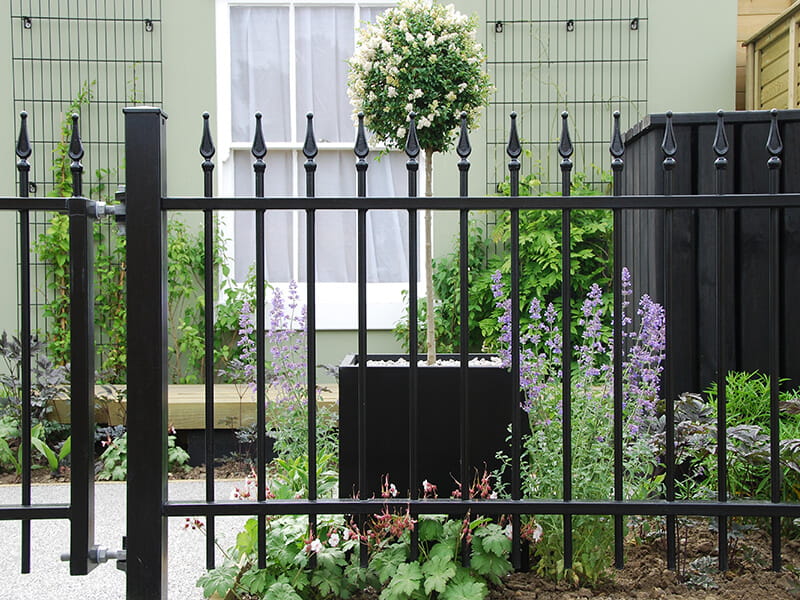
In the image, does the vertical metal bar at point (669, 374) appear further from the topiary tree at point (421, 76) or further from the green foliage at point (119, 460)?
the green foliage at point (119, 460)

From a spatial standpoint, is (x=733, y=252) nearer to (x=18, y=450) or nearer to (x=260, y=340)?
(x=260, y=340)

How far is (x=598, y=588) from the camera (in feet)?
8.04

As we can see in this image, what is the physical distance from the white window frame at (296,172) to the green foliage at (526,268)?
0.60 ft

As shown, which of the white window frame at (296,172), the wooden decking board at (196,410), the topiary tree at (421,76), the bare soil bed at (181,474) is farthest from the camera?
the white window frame at (296,172)

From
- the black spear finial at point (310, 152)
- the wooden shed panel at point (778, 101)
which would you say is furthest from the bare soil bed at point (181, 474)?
the wooden shed panel at point (778, 101)

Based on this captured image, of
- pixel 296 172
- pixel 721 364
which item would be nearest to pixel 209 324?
pixel 721 364

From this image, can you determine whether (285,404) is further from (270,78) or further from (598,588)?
(270,78)

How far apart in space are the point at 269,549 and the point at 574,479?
93 cm

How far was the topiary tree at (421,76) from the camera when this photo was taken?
294 centimetres

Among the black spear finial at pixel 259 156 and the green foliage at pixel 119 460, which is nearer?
the black spear finial at pixel 259 156

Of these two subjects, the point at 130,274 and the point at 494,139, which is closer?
the point at 130,274

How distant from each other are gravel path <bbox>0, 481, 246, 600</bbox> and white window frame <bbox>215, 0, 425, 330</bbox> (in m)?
1.69

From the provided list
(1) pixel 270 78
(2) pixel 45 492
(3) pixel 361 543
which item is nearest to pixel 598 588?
(3) pixel 361 543

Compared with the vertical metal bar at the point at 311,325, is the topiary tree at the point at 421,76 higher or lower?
higher
